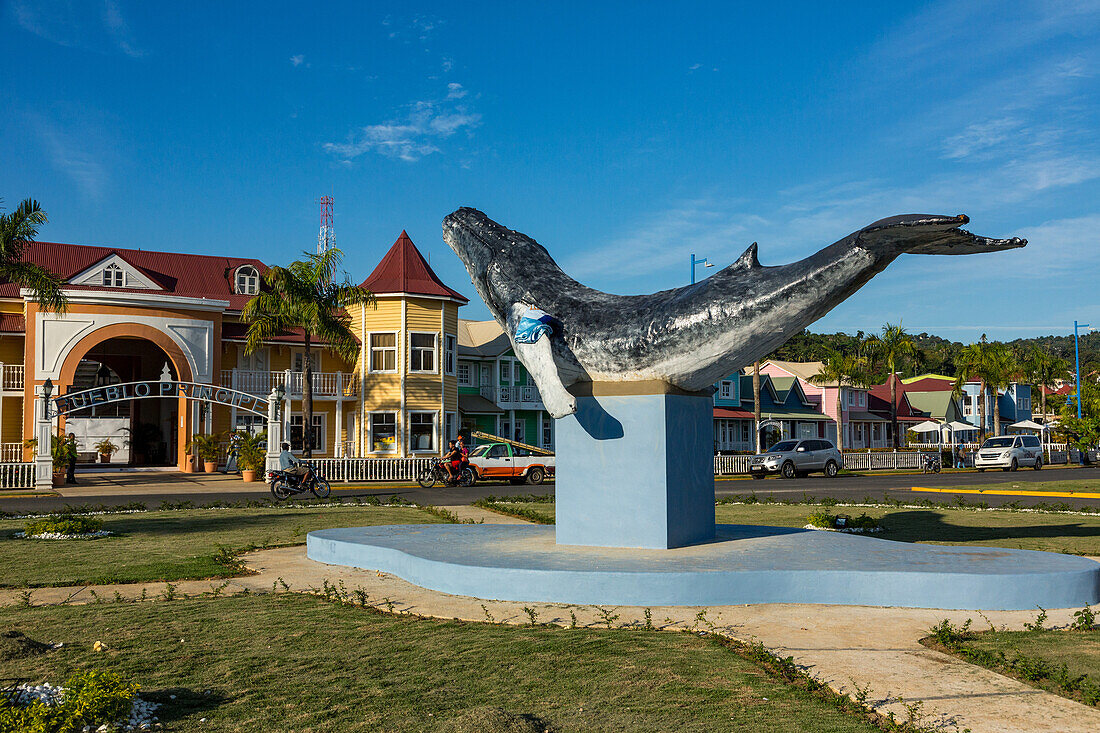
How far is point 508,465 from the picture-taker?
27188mm

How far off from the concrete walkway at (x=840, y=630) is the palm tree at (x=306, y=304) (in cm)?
2078

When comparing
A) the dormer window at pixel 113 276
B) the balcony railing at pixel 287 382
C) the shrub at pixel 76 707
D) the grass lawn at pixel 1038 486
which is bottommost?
the grass lawn at pixel 1038 486

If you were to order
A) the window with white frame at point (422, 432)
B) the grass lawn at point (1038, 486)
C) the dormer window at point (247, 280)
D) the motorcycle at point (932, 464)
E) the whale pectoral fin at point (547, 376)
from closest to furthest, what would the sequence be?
1. the whale pectoral fin at point (547, 376)
2. the grass lawn at point (1038, 486)
3. the window with white frame at point (422, 432)
4. the motorcycle at point (932, 464)
5. the dormer window at point (247, 280)

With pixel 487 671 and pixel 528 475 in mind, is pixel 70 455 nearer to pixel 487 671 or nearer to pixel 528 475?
pixel 528 475

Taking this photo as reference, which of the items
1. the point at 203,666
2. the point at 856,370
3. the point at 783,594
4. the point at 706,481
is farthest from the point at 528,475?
the point at 856,370

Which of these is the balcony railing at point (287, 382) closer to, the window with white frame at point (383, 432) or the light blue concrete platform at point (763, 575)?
the window with white frame at point (383, 432)

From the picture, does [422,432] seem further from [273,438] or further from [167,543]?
[167,543]

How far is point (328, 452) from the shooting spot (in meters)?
36.5

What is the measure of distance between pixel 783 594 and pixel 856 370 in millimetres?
46300

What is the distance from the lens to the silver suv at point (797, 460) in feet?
106

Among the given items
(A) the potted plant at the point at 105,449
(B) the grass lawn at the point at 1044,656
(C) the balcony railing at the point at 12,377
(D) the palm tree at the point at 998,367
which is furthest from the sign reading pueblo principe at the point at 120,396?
(D) the palm tree at the point at 998,367

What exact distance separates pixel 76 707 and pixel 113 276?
Result: 31804 mm

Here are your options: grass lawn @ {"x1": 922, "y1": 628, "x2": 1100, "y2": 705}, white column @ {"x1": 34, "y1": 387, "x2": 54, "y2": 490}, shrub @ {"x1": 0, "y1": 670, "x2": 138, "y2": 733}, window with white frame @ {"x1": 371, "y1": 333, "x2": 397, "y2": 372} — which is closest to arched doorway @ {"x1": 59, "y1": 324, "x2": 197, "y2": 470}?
window with white frame @ {"x1": 371, "y1": 333, "x2": 397, "y2": 372}

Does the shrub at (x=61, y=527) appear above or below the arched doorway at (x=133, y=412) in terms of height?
below
